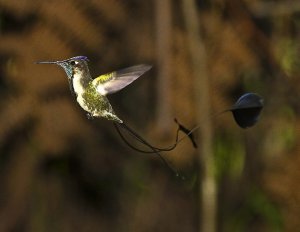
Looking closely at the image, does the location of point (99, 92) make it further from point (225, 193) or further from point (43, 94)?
point (225, 193)

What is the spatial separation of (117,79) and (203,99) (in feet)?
2.68

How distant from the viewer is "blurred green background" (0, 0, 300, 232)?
53.1 inches

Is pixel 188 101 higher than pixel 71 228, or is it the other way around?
pixel 188 101

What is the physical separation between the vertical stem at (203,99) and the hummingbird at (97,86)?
413mm

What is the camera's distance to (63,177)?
179cm

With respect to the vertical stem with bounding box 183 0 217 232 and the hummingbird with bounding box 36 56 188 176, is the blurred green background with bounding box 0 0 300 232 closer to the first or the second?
the vertical stem with bounding box 183 0 217 232

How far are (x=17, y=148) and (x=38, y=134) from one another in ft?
0.75

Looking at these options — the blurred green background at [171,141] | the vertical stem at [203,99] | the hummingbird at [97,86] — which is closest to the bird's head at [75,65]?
the hummingbird at [97,86]

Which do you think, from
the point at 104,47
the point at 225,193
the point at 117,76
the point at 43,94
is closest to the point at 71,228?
the point at 225,193

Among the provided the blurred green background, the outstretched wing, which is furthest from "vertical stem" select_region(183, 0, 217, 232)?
the outstretched wing

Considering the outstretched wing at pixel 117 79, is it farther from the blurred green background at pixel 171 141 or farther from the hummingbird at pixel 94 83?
the blurred green background at pixel 171 141

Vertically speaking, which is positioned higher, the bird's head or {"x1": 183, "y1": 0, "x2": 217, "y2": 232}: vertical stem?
the bird's head

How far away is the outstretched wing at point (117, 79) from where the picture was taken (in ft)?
0.86

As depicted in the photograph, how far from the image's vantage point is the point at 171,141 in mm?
1347
